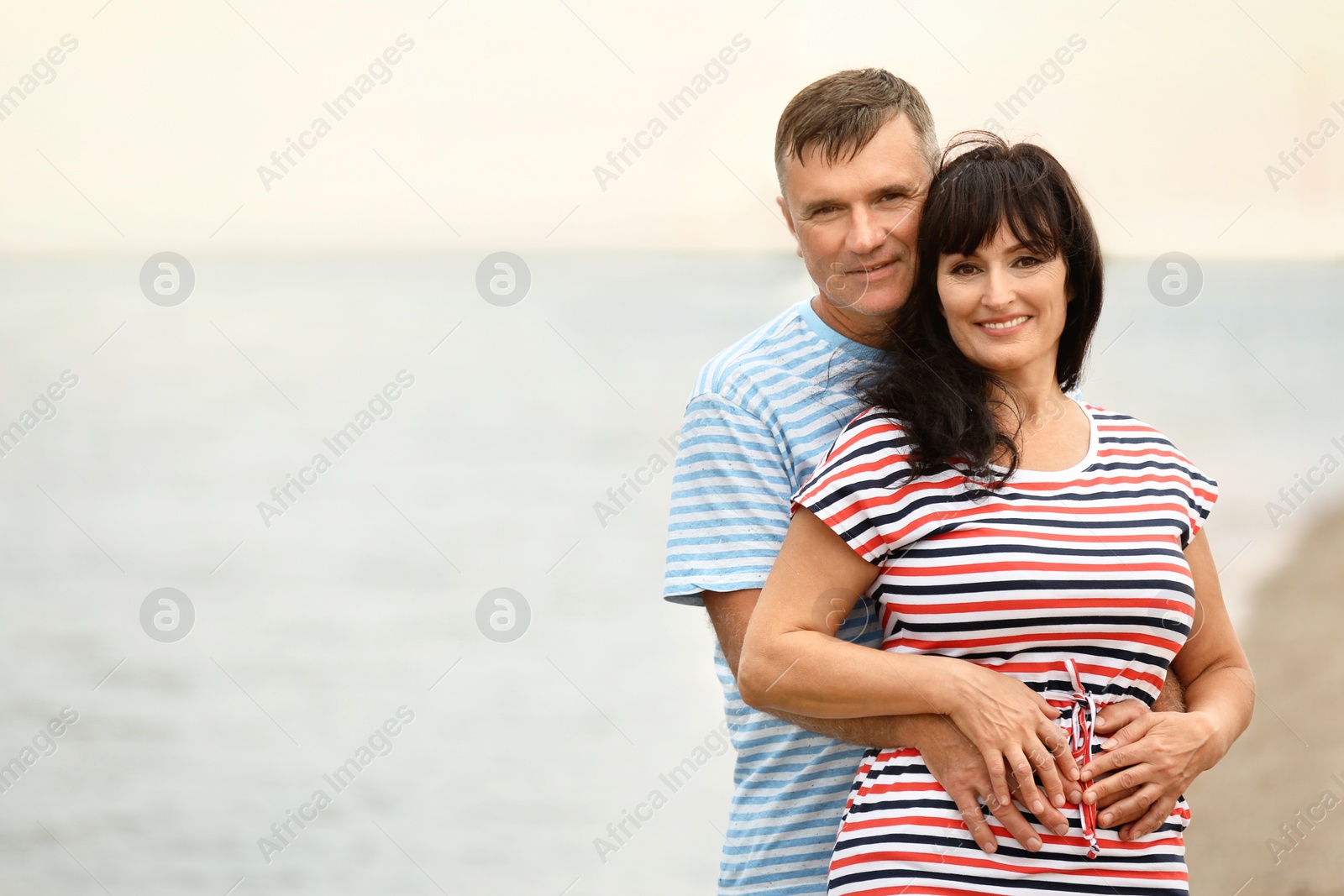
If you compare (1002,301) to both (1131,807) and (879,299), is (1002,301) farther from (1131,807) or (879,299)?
(1131,807)

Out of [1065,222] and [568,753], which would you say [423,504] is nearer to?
[568,753]

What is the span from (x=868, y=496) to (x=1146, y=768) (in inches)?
18.8

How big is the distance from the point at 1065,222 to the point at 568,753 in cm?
484

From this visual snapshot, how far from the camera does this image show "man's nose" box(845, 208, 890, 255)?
6.01 ft

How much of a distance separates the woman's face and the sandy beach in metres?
2.86

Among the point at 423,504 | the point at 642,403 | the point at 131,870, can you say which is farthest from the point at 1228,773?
the point at 642,403

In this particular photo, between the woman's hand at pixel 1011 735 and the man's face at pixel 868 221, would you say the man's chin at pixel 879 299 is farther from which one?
the woman's hand at pixel 1011 735

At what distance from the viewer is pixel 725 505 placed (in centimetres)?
178

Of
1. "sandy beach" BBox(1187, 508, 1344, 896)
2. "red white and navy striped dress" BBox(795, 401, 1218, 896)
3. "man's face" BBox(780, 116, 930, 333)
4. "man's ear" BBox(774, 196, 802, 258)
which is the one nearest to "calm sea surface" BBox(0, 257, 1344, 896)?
"sandy beach" BBox(1187, 508, 1344, 896)

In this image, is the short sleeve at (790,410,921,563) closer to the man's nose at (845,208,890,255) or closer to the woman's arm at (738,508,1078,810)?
the woman's arm at (738,508,1078,810)

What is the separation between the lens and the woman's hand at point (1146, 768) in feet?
5.01

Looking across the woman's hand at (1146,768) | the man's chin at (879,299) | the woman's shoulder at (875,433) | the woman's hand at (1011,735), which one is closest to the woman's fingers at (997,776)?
the woman's hand at (1011,735)

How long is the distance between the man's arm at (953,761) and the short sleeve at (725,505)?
0.23 meters

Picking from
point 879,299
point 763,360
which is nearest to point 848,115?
point 879,299
